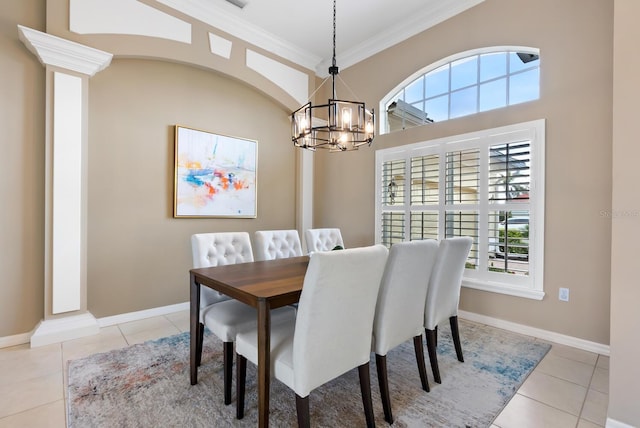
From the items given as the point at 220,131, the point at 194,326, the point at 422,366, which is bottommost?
Answer: the point at 422,366

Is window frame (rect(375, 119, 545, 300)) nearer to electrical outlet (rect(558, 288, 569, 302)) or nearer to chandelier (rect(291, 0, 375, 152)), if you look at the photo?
electrical outlet (rect(558, 288, 569, 302))

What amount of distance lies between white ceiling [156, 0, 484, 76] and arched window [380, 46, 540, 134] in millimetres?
551

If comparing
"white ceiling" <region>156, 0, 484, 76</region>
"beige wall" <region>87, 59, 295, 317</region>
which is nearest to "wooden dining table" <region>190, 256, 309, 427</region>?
"beige wall" <region>87, 59, 295, 317</region>

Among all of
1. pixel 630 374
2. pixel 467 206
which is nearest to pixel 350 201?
pixel 467 206

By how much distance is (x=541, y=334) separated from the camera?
2.74 meters

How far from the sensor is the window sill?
275cm

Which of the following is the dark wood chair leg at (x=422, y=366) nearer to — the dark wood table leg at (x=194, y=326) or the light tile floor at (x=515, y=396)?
the light tile floor at (x=515, y=396)

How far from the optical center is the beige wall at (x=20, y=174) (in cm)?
250

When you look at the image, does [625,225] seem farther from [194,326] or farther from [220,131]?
[220,131]

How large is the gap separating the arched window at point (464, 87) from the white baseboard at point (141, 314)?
337 centimetres

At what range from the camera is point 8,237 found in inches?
99.1

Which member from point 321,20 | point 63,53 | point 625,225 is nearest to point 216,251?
point 63,53

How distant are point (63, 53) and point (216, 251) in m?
2.17

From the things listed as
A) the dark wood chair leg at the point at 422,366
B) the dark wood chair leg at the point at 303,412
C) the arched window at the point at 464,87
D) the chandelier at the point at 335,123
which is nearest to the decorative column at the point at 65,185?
the chandelier at the point at 335,123
